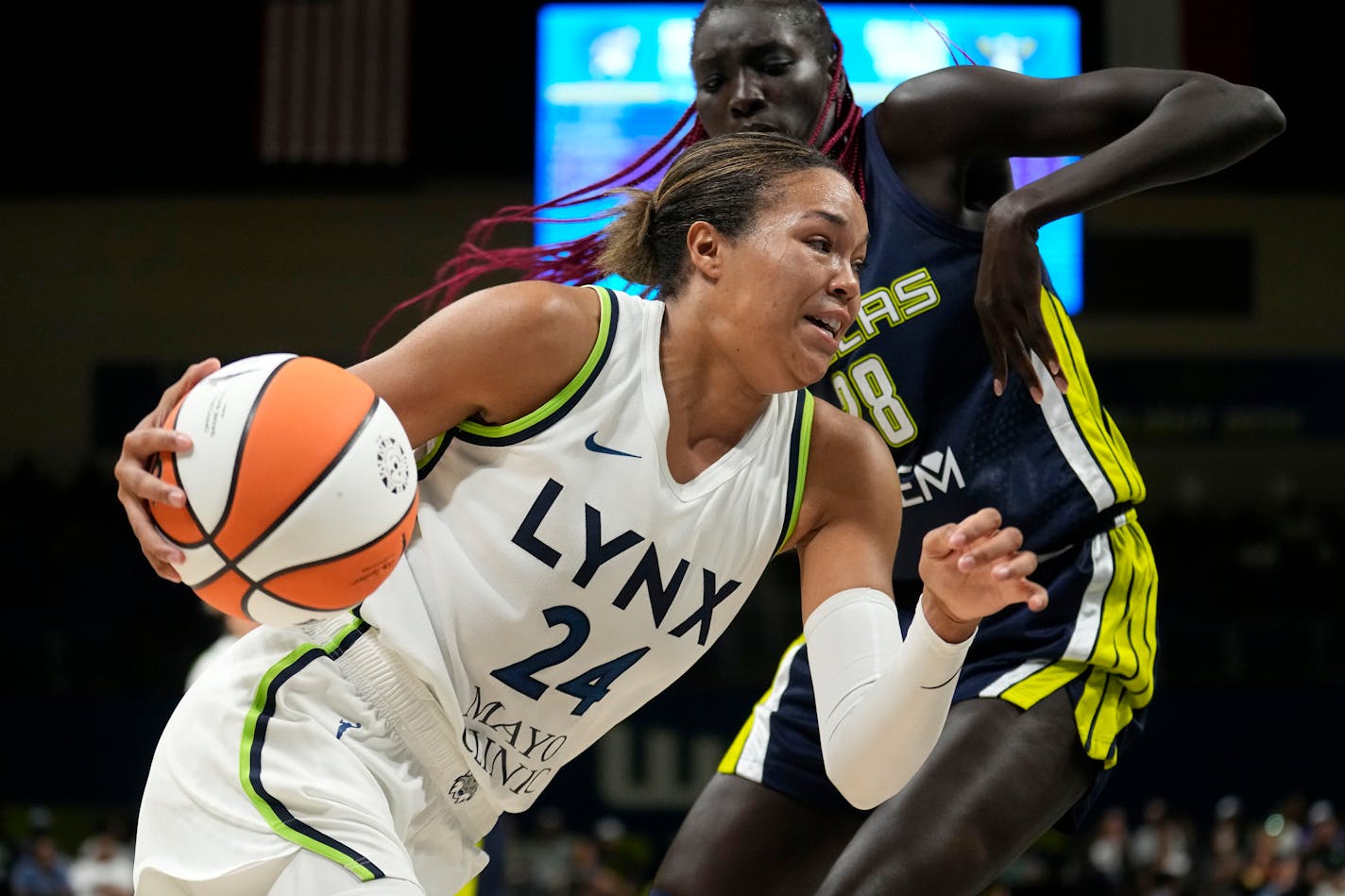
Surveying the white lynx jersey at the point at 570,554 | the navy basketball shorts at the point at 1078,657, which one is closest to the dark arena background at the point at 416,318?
the navy basketball shorts at the point at 1078,657

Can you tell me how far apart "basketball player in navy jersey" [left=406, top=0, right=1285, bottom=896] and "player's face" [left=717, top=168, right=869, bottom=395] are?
453 millimetres

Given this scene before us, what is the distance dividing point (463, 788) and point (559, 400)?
70cm

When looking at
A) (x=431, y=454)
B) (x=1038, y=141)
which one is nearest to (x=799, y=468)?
(x=431, y=454)

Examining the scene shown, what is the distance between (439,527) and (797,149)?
Answer: 3.06 ft

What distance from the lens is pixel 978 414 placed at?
3326mm

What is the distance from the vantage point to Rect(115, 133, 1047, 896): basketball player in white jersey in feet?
8.21

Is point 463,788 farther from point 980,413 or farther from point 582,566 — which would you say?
point 980,413

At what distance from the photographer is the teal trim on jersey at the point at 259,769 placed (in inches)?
95.3

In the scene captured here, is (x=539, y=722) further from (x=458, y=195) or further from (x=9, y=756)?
(x=458, y=195)

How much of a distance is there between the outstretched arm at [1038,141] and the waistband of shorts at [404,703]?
1.30 m

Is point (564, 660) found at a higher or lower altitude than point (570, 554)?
→ lower

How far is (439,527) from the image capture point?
9.00 ft

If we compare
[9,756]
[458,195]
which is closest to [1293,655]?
[458,195]

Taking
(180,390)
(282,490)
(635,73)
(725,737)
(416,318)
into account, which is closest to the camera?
(282,490)
